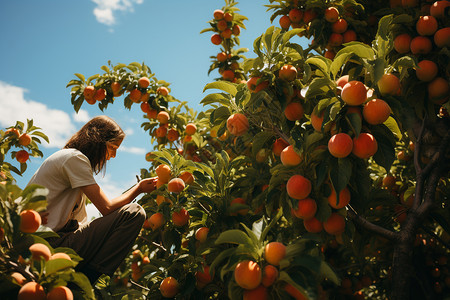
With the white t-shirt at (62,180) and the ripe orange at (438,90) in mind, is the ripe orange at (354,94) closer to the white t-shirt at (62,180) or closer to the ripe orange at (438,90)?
the ripe orange at (438,90)

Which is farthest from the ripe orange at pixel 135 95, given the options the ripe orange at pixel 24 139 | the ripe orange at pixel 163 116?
the ripe orange at pixel 24 139

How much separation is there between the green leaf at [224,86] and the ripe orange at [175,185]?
0.54 meters

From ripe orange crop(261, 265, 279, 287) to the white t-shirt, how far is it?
1191mm

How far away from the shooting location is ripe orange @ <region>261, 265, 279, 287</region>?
53.9 inches

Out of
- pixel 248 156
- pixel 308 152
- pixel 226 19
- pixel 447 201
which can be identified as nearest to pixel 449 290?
pixel 447 201

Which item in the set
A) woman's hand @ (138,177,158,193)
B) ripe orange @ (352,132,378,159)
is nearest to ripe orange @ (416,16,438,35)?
ripe orange @ (352,132,378,159)

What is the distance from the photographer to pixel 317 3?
103 inches

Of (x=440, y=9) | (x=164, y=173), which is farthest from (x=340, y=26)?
(x=164, y=173)

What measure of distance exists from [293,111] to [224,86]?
0.41 meters

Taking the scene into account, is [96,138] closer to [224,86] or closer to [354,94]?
[224,86]

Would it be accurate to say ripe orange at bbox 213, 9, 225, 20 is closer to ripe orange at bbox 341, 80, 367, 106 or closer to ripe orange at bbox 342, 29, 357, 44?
ripe orange at bbox 342, 29, 357, 44

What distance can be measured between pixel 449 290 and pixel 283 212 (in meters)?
2.41

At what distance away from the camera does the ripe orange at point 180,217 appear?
2096 millimetres

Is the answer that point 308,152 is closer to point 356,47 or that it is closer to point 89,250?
point 356,47
